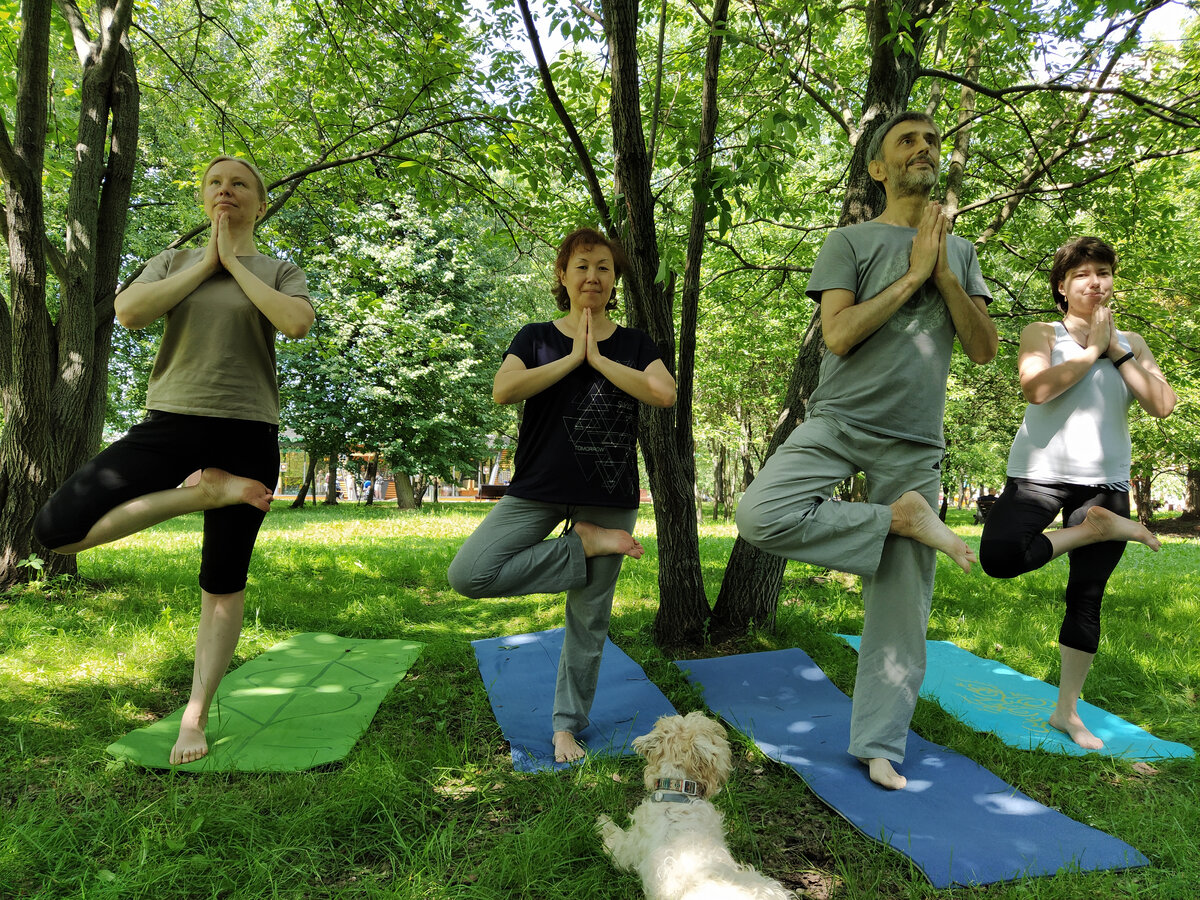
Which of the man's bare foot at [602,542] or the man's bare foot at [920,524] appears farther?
the man's bare foot at [602,542]

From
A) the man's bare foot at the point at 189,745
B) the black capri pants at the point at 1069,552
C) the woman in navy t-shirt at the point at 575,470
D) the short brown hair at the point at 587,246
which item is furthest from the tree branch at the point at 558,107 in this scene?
the man's bare foot at the point at 189,745

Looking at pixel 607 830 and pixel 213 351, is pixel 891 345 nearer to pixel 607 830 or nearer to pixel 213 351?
pixel 607 830

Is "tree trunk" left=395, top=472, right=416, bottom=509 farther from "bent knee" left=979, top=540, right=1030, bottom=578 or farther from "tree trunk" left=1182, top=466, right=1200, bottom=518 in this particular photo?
"tree trunk" left=1182, top=466, right=1200, bottom=518

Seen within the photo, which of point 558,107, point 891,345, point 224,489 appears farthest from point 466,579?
point 558,107

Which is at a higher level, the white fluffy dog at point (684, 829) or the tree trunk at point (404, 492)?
the white fluffy dog at point (684, 829)

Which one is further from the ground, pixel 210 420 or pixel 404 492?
pixel 210 420

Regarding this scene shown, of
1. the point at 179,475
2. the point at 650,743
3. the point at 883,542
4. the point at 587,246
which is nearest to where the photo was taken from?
the point at 650,743

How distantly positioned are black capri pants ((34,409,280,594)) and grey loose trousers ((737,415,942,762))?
2.04 m

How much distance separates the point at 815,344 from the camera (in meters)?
4.56

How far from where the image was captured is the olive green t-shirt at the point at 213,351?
2.76 meters

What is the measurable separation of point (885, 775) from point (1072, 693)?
1.31 metres

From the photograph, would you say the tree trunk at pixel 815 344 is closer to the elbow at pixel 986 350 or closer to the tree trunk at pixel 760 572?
the tree trunk at pixel 760 572

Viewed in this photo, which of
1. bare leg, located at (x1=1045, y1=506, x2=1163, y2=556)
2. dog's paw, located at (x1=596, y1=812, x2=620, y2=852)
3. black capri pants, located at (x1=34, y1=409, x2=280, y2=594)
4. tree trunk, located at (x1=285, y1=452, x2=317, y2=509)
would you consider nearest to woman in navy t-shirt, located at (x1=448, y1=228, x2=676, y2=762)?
dog's paw, located at (x1=596, y1=812, x2=620, y2=852)

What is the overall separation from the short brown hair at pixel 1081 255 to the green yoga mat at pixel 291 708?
402cm
